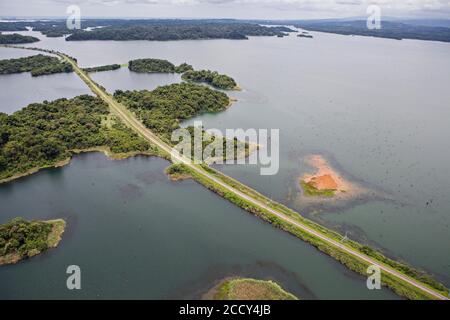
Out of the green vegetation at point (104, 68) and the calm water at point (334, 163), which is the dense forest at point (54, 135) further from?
the green vegetation at point (104, 68)

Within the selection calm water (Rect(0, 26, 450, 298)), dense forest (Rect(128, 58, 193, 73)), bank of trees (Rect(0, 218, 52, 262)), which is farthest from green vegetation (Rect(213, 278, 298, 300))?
dense forest (Rect(128, 58, 193, 73))

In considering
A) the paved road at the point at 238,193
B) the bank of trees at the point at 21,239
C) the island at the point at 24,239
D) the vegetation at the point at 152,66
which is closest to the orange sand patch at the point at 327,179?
the paved road at the point at 238,193

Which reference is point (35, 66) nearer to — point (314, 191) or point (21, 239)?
point (21, 239)

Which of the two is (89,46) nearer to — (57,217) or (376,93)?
(376,93)

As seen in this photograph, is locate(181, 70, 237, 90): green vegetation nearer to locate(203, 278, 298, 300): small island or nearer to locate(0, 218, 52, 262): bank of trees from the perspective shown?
locate(0, 218, 52, 262): bank of trees

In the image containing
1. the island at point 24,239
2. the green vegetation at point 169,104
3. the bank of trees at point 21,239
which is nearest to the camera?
the island at point 24,239

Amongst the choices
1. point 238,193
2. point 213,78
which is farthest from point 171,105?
point 238,193

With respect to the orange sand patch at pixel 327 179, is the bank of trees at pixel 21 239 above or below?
below
